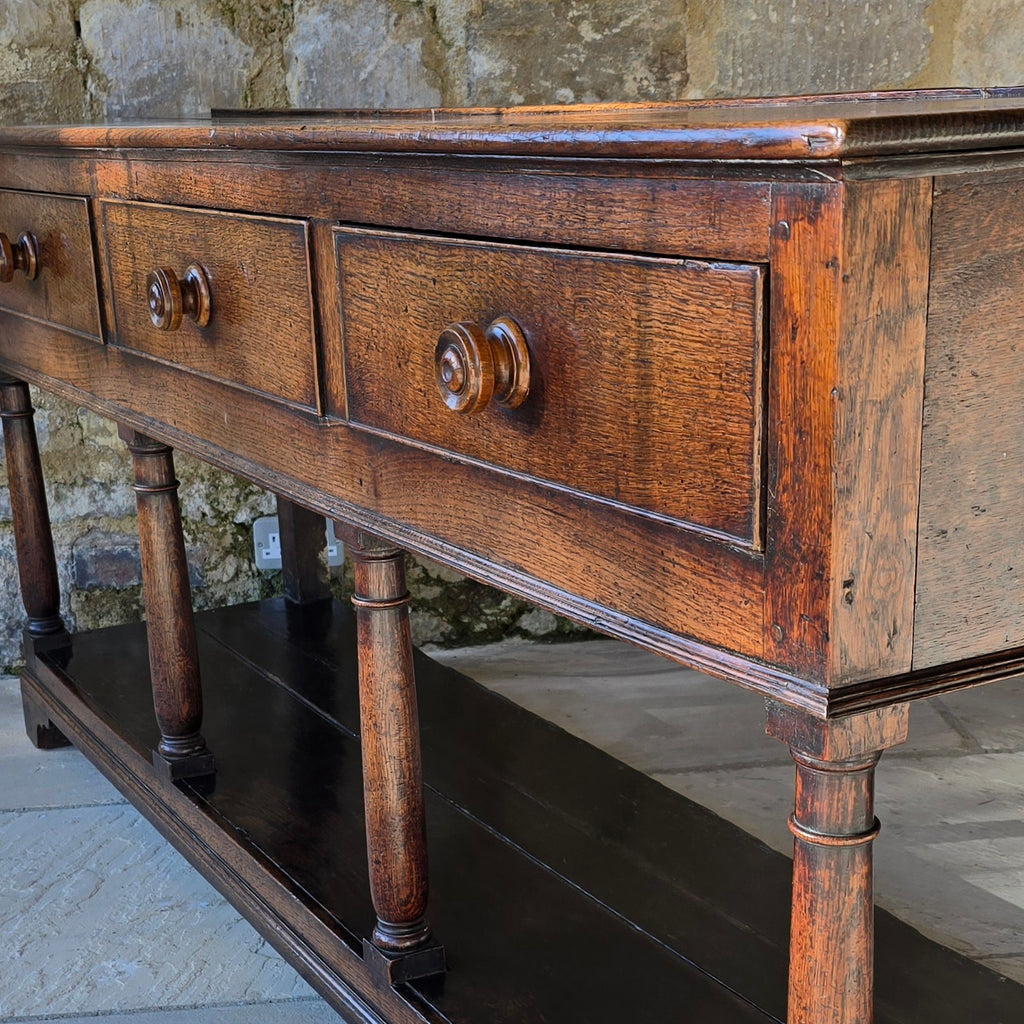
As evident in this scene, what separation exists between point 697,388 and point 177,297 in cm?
78

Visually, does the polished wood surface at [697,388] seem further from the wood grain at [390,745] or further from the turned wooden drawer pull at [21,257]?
the turned wooden drawer pull at [21,257]

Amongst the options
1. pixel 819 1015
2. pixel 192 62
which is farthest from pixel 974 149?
pixel 192 62

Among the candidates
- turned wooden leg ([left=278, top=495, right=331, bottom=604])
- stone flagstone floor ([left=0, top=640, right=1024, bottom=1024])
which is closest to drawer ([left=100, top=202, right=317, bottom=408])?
stone flagstone floor ([left=0, top=640, right=1024, bottom=1024])

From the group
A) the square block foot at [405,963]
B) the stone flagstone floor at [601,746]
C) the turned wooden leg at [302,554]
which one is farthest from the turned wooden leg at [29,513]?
the square block foot at [405,963]

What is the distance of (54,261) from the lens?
6.04ft

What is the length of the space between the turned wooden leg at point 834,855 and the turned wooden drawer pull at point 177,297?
839 millimetres

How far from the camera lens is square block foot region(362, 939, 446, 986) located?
1403 mm

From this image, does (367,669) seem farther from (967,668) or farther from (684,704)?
(684,704)

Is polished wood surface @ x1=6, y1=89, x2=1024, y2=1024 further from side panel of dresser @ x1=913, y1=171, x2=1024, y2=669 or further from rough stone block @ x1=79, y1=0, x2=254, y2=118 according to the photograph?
rough stone block @ x1=79, y1=0, x2=254, y2=118

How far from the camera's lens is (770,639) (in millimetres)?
841

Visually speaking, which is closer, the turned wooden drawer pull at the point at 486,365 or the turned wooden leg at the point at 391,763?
the turned wooden drawer pull at the point at 486,365

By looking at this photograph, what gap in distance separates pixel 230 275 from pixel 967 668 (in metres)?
0.87

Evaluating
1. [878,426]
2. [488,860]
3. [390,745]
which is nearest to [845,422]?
[878,426]

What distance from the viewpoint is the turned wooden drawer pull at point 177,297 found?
1438 millimetres
